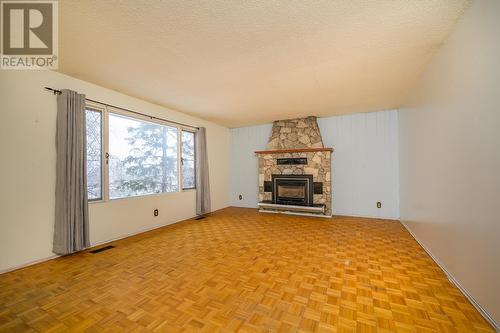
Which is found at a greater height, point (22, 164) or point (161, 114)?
point (161, 114)

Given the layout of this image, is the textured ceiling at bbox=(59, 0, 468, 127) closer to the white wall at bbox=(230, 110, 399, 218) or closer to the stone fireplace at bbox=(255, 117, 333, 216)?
the white wall at bbox=(230, 110, 399, 218)

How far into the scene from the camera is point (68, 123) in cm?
278

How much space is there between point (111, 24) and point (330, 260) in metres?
3.41

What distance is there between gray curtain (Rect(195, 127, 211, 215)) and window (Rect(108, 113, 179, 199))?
1.93 feet

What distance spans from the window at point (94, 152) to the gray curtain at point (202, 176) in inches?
84.3

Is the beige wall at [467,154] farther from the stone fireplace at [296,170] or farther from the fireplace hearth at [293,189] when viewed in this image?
the fireplace hearth at [293,189]

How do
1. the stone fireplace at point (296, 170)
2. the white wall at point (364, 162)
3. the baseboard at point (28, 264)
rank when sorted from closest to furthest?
the baseboard at point (28, 264) → the white wall at point (364, 162) → the stone fireplace at point (296, 170)

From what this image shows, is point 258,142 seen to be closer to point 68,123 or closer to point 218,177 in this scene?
point 218,177

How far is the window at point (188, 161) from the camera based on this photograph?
16.1 feet

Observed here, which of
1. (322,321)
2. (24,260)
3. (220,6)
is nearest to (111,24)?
(220,6)

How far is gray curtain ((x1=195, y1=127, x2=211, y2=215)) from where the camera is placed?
16.7 feet

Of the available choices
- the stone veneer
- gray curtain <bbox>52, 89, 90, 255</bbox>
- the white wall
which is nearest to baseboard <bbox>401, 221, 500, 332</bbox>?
the white wall

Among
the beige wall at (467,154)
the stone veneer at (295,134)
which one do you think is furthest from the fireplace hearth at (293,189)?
the beige wall at (467,154)

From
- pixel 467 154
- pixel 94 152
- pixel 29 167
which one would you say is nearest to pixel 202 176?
pixel 94 152
